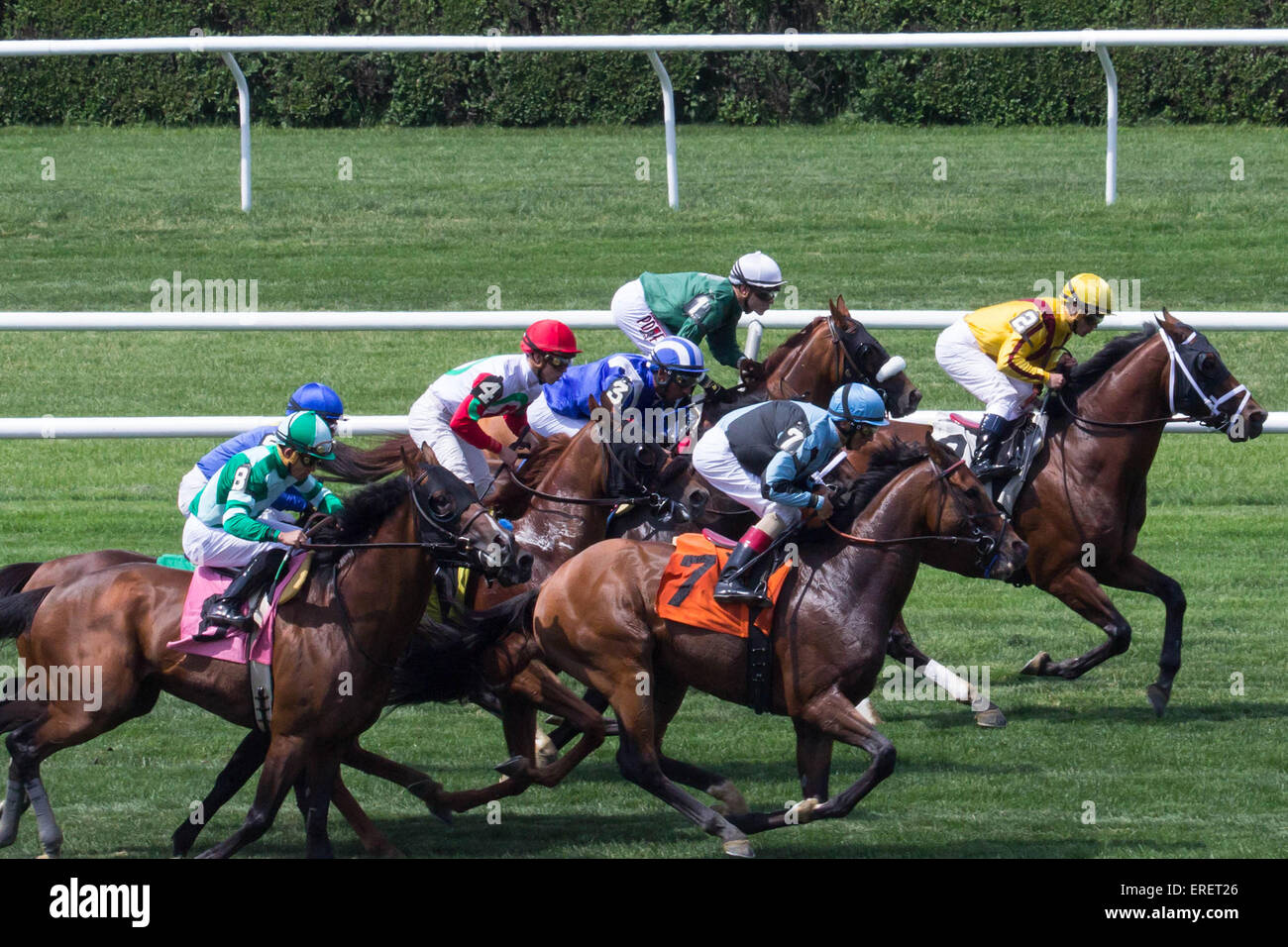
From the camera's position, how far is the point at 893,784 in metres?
7.25

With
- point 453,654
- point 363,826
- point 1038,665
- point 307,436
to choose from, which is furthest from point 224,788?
point 1038,665

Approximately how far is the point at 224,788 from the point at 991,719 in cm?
325

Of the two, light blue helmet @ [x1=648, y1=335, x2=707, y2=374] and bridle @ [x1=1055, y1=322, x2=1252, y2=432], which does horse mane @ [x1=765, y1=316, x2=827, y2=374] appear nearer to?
light blue helmet @ [x1=648, y1=335, x2=707, y2=374]

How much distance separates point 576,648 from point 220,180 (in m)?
9.98

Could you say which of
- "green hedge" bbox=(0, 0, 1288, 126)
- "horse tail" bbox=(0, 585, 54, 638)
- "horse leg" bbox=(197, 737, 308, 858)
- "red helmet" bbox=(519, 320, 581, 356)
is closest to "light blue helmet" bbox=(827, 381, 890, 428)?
"red helmet" bbox=(519, 320, 581, 356)

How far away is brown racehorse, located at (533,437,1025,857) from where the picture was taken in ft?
21.2

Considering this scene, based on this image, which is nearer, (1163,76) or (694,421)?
(694,421)

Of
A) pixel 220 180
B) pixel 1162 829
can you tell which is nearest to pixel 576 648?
pixel 1162 829

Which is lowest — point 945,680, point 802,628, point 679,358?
point 945,680

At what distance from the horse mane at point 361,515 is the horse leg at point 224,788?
75cm

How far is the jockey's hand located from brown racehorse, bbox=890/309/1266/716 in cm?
128

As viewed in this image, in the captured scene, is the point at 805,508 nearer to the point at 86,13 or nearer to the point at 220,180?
the point at 220,180

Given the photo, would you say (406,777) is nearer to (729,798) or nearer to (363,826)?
(363,826)

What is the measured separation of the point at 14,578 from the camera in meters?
6.98
